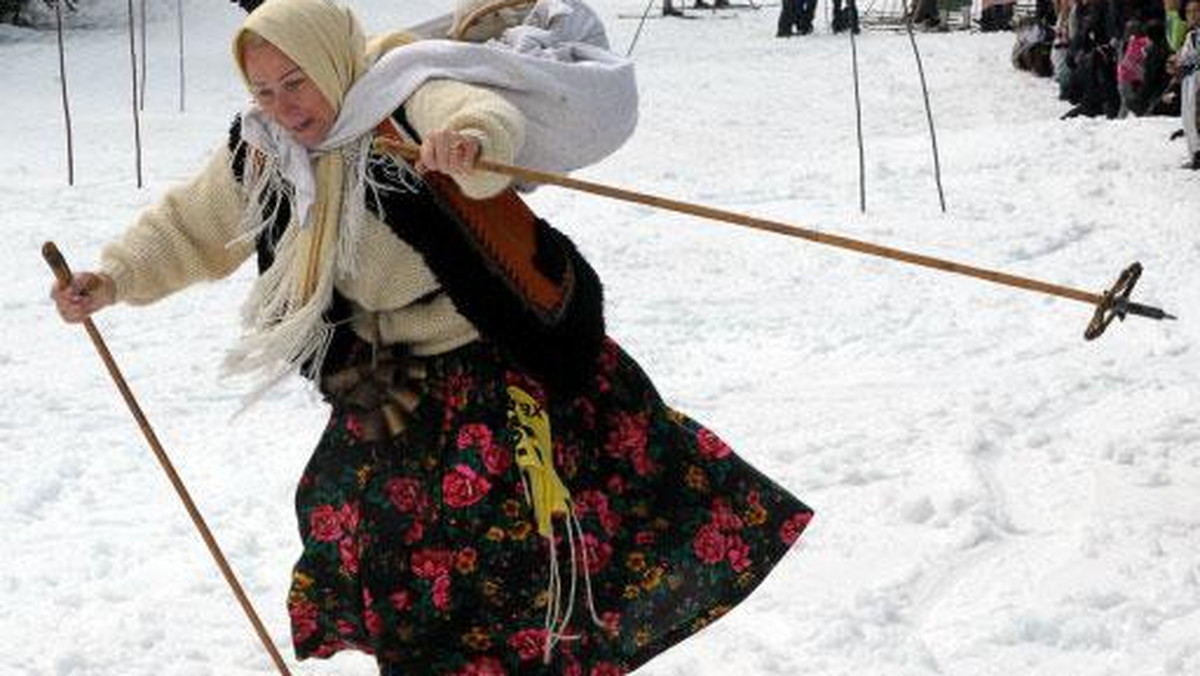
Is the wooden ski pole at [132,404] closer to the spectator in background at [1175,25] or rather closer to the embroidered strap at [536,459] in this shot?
the embroidered strap at [536,459]

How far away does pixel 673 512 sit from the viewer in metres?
2.94

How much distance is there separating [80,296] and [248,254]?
0.29 m

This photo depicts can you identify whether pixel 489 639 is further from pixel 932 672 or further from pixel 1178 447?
pixel 1178 447

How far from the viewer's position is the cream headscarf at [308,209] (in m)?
2.48

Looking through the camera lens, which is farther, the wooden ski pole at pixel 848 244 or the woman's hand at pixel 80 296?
the woman's hand at pixel 80 296

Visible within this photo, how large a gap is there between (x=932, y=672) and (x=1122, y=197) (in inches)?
210

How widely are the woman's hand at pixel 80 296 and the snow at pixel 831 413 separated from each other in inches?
43.0

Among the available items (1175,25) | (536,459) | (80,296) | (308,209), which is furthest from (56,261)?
(1175,25)

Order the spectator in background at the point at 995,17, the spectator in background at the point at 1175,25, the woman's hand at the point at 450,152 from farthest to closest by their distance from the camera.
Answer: the spectator in background at the point at 995,17
the spectator in background at the point at 1175,25
the woman's hand at the point at 450,152

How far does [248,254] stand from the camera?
9.12 ft

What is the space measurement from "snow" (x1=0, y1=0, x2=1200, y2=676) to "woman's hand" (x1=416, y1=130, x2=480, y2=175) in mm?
1488

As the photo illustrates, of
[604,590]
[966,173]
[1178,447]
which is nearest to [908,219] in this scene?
[966,173]

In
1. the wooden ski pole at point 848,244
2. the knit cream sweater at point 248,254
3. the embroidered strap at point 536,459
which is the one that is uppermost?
the wooden ski pole at point 848,244

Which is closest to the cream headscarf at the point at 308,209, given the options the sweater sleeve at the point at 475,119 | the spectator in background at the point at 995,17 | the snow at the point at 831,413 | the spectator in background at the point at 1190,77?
the sweater sleeve at the point at 475,119
